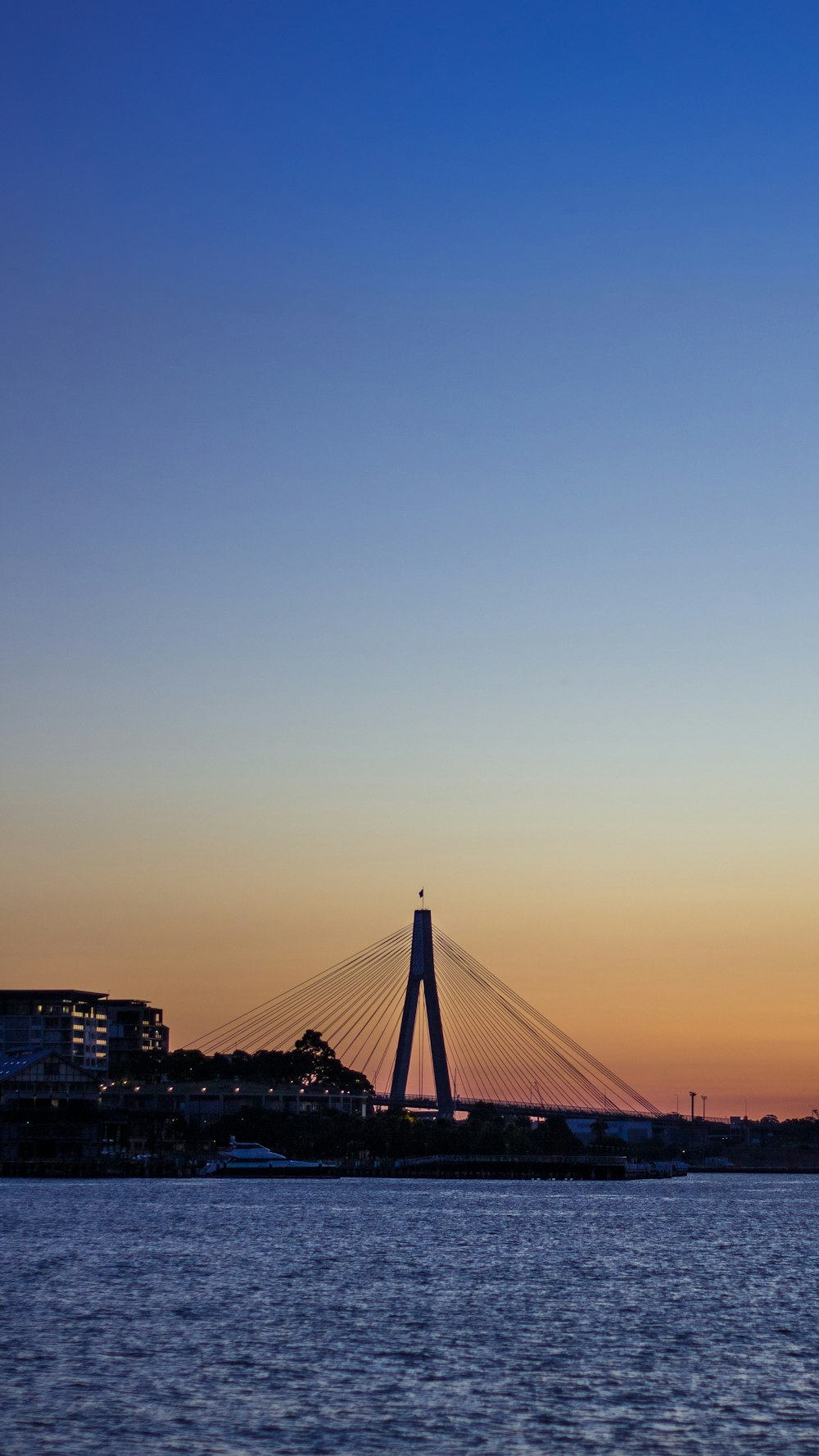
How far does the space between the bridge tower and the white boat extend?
13285mm

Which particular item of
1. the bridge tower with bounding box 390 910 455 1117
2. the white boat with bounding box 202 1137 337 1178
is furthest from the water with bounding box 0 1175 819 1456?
the white boat with bounding box 202 1137 337 1178

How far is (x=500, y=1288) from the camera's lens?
60188 millimetres

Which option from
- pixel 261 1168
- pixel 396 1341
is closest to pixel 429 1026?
pixel 261 1168

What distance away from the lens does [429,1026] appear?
16200 cm

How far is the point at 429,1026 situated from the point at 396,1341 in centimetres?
11773

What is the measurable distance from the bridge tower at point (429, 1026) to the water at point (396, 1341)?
62.7 metres

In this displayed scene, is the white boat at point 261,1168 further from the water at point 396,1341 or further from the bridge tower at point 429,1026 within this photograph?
the water at point 396,1341

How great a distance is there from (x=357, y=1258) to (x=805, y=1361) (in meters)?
33.6

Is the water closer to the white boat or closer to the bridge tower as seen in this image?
the bridge tower

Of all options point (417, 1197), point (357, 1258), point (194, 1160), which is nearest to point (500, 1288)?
point (357, 1258)

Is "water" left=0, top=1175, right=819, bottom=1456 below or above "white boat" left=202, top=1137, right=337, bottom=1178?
above

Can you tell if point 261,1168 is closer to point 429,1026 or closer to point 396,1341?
point 429,1026

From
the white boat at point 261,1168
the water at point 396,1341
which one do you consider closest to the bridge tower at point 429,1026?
the white boat at point 261,1168

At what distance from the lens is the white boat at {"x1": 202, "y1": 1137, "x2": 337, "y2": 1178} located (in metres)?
178
